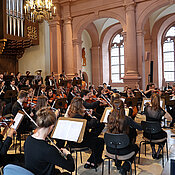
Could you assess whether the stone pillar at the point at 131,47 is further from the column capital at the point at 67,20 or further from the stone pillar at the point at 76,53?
the column capital at the point at 67,20

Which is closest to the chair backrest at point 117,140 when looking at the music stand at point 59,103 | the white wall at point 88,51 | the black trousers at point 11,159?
the black trousers at point 11,159

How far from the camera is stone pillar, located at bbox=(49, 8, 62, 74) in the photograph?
44.3ft

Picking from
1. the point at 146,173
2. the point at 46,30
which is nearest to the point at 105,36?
the point at 46,30

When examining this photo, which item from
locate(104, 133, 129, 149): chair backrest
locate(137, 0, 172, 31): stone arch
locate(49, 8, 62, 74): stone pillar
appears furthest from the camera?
locate(49, 8, 62, 74): stone pillar

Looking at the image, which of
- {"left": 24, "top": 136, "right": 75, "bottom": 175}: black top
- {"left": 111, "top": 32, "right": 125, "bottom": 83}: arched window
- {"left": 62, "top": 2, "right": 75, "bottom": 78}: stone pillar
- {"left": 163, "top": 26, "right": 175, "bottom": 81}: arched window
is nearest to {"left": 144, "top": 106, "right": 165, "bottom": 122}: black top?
{"left": 24, "top": 136, "right": 75, "bottom": 175}: black top

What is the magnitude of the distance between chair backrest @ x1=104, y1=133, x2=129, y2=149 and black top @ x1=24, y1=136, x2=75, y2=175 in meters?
1.13

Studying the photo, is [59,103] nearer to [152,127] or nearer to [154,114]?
[154,114]

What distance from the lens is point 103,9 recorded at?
1226cm

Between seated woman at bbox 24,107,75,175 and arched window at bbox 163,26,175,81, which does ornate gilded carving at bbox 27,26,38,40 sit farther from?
seated woman at bbox 24,107,75,175

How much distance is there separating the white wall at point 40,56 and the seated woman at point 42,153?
486 inches

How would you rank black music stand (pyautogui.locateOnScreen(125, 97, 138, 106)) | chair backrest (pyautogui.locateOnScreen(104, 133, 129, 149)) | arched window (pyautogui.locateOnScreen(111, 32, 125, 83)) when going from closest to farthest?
chair backrest (pyautogui.locateOnScreen(104, 133, 129, 149)) → black music stand (pyautogui.locateOnScreen(125, 97, 138, 106)) → arched window (pyautogui.locateOnScreen(111, 32, 125, 83))

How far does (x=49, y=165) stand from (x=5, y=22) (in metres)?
11.1

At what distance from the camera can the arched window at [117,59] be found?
1805cm

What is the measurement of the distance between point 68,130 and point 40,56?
1191 centimetres
